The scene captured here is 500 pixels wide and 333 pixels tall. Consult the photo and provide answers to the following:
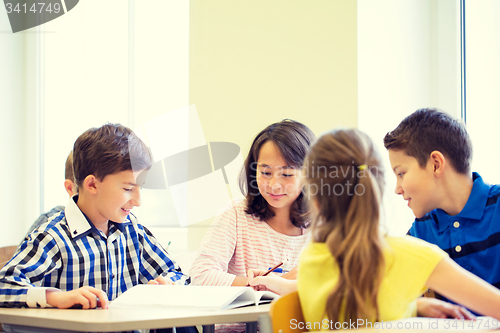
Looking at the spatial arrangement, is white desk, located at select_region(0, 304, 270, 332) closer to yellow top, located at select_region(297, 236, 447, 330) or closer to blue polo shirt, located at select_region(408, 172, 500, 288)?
yellow top, located at select_region(297, 236, 447, 330)

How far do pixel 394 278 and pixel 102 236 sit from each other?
3.16ft

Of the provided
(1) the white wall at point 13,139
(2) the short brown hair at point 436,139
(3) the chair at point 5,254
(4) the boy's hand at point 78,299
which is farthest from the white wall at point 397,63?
(1) the white wall at point 13,139

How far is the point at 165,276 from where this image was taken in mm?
1465

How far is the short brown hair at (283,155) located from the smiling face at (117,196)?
1.44 ft

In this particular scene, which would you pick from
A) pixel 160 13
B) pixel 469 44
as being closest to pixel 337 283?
pixel 469 44

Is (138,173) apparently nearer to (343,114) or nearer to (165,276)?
(165,276)

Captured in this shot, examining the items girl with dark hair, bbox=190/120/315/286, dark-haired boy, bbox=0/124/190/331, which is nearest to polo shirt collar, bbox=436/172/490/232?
girl with dark hair, bbox=190/120/315/286

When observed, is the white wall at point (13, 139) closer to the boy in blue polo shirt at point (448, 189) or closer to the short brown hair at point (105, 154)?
the short brown hair at point (105, 154)

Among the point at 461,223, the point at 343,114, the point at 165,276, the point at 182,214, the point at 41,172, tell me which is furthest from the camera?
the point at 41,172

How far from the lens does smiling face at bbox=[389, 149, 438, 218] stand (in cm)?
132

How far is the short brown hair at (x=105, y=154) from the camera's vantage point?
146 cm

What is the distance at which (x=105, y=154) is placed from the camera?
4.77 feet

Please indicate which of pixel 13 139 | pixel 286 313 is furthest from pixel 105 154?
pixel 13 139

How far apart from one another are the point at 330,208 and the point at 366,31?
1744 mm
